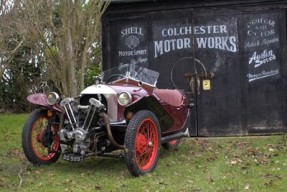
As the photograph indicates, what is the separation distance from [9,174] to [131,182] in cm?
183

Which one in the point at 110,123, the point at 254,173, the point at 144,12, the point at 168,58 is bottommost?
the point at 254,173

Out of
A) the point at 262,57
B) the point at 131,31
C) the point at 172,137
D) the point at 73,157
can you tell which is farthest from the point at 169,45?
the point at 73,157

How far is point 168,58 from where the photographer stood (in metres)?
10.7

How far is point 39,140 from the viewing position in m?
7.23

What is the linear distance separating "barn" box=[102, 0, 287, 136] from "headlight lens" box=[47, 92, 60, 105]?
4.04 meters

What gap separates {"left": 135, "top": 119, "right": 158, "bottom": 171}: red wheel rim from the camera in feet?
22.1

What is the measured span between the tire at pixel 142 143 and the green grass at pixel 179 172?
0.49 ft

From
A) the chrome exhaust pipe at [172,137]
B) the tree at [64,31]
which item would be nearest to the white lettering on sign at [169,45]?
the tree at [64,31]

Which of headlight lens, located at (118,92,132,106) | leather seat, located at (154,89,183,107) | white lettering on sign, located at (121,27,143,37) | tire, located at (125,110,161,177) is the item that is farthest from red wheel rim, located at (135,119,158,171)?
white lettering on sign, located at (121,27,143,37)

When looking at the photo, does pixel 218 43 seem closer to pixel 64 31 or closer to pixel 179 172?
pixel 64 31

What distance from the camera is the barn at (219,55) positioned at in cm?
1021

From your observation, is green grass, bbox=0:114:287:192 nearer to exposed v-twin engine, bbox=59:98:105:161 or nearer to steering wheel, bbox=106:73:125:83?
exposed v-twin engine, bbox=59:98:105:161

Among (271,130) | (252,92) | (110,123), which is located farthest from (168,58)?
(110,123)

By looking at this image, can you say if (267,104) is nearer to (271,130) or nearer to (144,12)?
(271,130)
